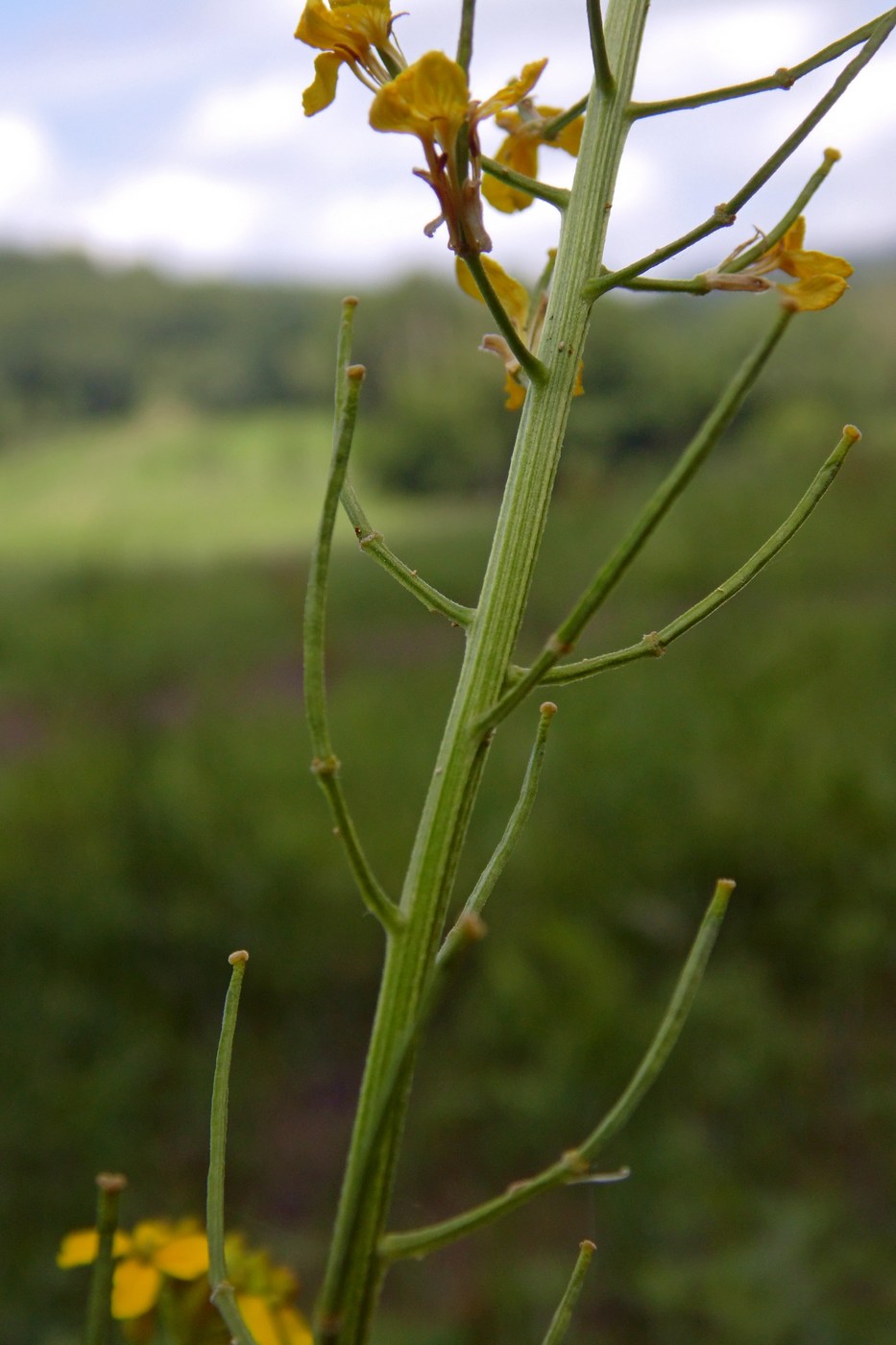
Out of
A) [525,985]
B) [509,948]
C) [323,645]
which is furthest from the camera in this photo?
[509,948]

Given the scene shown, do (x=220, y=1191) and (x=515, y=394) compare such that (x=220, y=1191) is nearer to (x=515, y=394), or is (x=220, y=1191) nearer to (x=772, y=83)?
(x=515, y=394)

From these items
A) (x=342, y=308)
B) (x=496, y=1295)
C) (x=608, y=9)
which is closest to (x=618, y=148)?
(x=608, y=9)

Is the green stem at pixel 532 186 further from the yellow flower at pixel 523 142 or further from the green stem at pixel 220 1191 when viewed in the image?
the green stem at pixel 220 1191

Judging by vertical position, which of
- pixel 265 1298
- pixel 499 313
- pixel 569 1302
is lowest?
pixel 265 1298

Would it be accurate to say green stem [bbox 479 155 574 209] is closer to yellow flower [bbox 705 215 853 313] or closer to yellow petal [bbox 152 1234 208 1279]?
yellow flower [bbox 705 215 853 313]

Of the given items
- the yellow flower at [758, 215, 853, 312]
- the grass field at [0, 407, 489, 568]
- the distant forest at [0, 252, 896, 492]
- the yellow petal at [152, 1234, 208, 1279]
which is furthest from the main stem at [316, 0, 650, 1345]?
the grass field at [0, 407, 489, 568]

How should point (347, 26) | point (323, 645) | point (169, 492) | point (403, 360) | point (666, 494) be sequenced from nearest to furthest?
1. point (666, 494)
2. point (323, 645)
3. point (347, 26)
4. point (169, 492)
5. point (403, 360)

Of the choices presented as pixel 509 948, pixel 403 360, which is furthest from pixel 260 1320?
pixel 403 360

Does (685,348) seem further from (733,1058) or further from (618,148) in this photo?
(618,148)
